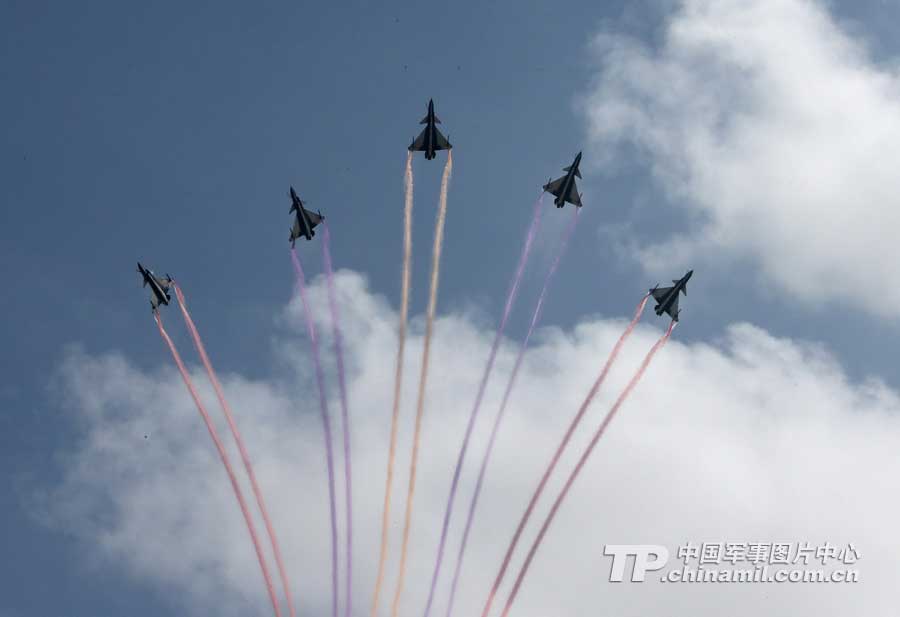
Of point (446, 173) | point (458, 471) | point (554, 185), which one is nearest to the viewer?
point (458, 471)

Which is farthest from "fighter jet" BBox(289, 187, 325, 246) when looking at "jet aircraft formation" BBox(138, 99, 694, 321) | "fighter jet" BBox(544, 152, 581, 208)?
"fighter jet" BBox(544, 152, 581, 208)

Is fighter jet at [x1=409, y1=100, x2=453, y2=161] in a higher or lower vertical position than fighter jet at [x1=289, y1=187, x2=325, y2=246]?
higher

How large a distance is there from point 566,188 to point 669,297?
12.7 metres

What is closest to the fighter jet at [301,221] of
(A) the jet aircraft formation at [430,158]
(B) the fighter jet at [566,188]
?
(A) the jet aircraft formation at [430,158]

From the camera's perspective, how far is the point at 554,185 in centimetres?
7556

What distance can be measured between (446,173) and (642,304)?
19126 millimetres

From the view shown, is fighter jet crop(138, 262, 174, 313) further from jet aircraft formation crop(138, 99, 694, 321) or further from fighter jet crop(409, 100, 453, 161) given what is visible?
fighter jet crop(409, 100, 453, 161)

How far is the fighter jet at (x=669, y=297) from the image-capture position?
7256cm

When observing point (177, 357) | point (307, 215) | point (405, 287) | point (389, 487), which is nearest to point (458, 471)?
point (389, 487)

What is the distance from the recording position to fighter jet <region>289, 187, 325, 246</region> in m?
75.4

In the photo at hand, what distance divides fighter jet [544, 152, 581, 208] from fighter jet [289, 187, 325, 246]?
67.3 feet

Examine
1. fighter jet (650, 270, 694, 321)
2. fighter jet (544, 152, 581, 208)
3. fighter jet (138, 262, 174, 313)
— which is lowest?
fighter jet (138, 262, 174, 313)

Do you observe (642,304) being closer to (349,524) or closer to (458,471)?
(458,471)

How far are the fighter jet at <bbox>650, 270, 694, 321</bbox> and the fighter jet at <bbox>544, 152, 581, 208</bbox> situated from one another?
1059 centimetres
